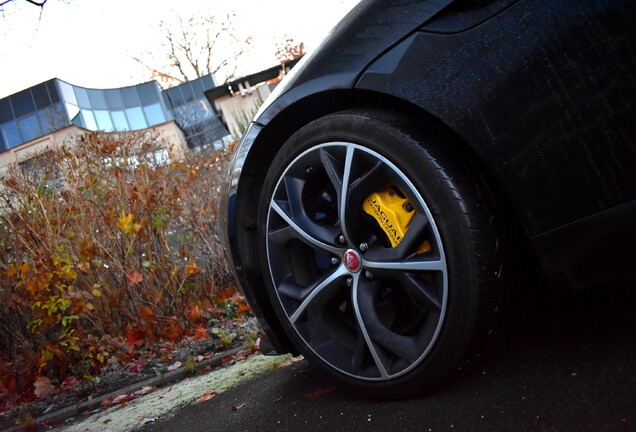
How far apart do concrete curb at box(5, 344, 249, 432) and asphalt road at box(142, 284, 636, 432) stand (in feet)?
4.29

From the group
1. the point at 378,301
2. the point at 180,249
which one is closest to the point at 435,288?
the point at 378,301

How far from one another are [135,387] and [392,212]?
279 centimetres

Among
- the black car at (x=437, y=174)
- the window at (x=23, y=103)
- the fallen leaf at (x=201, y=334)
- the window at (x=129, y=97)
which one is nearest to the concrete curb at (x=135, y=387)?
the fallen leaf at (x=201, y=334)

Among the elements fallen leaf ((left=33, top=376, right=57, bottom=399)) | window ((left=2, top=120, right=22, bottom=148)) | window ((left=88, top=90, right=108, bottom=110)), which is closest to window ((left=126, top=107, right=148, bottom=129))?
window ((left=88, top=90, right=108, bottom=110))

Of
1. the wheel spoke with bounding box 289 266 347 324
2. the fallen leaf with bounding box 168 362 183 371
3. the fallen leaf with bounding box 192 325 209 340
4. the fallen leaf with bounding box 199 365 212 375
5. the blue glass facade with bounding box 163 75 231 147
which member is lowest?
the fallen leaf with bounding box 199 365 212 375

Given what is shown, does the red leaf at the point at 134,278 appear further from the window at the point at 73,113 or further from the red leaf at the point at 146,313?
the window at the point at 73,113

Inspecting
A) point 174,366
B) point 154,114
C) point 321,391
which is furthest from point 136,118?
point 321,391

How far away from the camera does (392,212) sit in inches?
74.4

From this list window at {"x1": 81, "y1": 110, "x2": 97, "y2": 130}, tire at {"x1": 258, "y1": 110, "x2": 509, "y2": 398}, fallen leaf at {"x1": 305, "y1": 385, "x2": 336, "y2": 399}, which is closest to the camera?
tire at {"x1": 258, "y1": 110, "x2": 509, "y2": 398}

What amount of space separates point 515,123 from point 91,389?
3.56m

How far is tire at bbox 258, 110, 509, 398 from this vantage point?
5.70ft

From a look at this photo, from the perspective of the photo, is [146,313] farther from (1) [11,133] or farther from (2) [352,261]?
(1) [11,133]

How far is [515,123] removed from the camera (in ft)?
5.33

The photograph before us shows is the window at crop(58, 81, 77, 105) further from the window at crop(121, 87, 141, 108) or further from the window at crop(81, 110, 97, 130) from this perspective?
the window at crop(121, 87, 141, 108)
